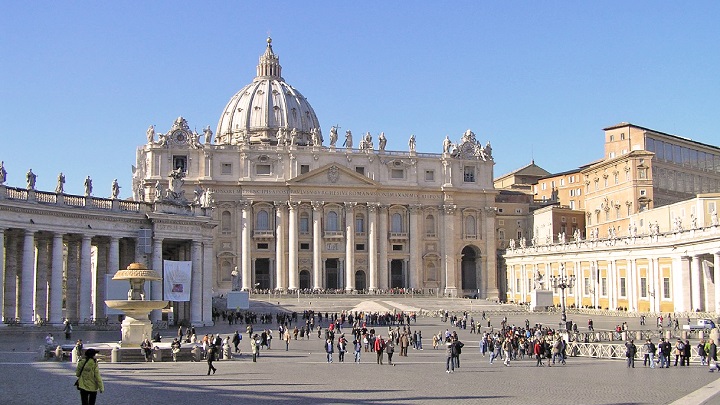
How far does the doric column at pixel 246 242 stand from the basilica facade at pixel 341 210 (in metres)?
0.10

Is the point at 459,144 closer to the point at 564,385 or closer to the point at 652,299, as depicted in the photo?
the point at 652,299

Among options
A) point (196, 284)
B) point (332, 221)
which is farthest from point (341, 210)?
point (196, 284)

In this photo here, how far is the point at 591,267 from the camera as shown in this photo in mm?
73312

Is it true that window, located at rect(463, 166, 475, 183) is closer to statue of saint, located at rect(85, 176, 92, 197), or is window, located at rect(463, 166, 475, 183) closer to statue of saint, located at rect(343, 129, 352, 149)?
statue of saint, located at rect(343, 129, 352, 149)

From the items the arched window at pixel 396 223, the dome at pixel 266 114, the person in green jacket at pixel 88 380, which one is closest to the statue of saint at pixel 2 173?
the person in green jacket at pixel 88 380

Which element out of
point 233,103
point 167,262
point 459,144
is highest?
point 233,103

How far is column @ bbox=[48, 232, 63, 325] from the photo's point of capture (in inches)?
1615

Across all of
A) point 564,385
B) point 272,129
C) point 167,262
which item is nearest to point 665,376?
point 564,385

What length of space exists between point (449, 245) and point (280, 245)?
18700 mm

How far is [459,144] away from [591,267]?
105ft

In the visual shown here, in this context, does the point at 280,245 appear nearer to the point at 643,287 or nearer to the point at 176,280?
the point at 643,287

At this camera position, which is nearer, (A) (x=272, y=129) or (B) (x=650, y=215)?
(B) (x=650, y=215)

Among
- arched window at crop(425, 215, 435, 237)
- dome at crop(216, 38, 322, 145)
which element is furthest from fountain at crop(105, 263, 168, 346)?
dome at crop(216, 38, 322, 145)

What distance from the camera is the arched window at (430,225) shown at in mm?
99500
